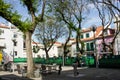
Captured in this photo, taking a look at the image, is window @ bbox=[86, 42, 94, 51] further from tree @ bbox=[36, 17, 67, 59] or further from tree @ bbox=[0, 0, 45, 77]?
tree @ bbox=[0, 0, 45, 77]

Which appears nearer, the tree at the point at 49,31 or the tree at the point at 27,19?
the tree at the point at 27,19

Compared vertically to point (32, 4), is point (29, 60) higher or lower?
lower

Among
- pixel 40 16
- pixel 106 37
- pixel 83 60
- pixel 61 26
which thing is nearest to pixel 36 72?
pixel 40 16

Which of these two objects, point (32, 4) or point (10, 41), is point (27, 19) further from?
point (10, 41)

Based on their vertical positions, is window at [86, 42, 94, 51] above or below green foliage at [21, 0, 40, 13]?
below

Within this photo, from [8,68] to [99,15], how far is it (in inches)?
628

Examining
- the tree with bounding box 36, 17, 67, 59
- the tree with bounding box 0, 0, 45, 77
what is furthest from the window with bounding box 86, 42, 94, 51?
the tree with bounding box 0, 0, 45, 77

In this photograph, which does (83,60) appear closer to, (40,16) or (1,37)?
(40,16)

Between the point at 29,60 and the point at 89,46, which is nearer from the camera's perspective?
the point at 29,60

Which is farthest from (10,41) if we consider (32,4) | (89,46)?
(32,4)

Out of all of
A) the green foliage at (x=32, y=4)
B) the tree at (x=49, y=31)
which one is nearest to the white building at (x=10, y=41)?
the tree at (x=49, y=31)

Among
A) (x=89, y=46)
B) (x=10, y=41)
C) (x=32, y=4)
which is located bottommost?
(x=89, y=46)

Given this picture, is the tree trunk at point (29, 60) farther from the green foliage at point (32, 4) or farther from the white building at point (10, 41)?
the white building at point (10, 41)

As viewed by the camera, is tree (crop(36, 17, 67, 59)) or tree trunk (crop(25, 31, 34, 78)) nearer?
tree trunk (crop(25, 31, 34, 78))
